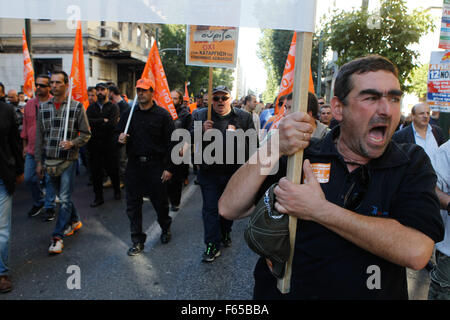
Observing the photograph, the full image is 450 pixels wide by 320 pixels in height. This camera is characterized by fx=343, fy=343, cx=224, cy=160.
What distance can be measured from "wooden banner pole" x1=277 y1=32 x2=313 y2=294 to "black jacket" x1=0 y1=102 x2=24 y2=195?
2.88 meters

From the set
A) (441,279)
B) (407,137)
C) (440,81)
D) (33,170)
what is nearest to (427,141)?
(407,137)

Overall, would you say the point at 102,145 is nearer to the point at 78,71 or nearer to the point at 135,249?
the point at 78,71

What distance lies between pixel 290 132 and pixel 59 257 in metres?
3.61

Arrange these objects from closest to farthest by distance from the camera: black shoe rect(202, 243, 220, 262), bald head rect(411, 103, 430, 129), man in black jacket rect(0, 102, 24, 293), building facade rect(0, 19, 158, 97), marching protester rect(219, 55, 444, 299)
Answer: marching protester rect(219, 55, 444, 299)
man in black jacket rect(0, 102, 24, 293)
black shoe rect(202, 243, 220, 262)
bald head rect(411, 103, 430, 129)
building facade rect(0, 19, 158, 97)

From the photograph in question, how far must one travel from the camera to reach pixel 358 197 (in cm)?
142

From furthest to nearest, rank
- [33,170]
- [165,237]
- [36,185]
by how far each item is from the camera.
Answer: [36,185] → [33,170] → [165,237]

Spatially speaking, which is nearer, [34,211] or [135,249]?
[135,249]

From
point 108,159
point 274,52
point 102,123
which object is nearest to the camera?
point 108,159

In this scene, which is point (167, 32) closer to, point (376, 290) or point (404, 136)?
point (404, 136)

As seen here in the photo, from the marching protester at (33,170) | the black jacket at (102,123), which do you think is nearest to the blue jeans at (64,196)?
the marching protester at (33,170)

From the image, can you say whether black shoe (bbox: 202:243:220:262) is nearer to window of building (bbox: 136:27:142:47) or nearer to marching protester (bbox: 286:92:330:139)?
marching protester (bbox: 286:92:330:139)

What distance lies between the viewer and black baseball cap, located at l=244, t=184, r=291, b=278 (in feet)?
4.39

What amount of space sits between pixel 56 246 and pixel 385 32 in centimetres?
758

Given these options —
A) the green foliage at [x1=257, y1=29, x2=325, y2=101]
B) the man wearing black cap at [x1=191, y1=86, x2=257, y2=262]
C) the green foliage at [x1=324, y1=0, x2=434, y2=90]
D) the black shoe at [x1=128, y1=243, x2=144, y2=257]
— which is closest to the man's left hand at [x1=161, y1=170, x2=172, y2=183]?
the man wearing black cap at [x1=191, y1=86, x2=257, y2=262]
